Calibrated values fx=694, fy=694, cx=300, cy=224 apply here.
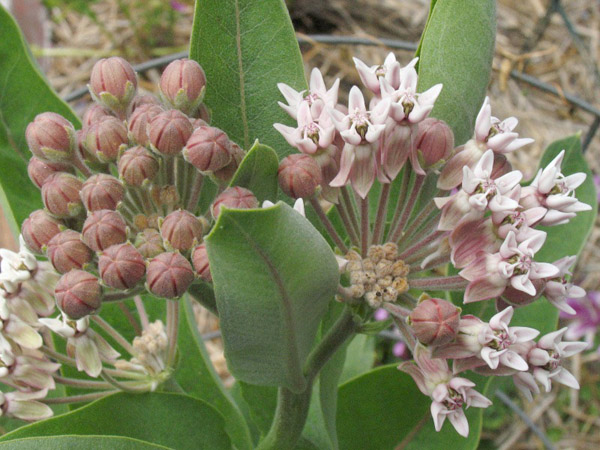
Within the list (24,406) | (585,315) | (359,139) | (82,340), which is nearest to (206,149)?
(359,139)

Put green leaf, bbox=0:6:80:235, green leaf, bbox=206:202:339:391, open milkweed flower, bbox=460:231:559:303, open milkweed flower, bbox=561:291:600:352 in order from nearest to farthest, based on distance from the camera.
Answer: green leaf, bbox=206:202:339:391 < open milkweed flower, bbox=460:231:559:303 < green leaf, bbox=0:6:80:235 < open milkweed flower, bbox=561:291:600:352

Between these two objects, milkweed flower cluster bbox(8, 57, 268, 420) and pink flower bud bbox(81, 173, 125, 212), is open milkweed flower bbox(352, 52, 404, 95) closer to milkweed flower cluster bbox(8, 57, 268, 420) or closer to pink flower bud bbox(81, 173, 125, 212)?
milkweed flower cluster bbox(8, 57, 268, 420)

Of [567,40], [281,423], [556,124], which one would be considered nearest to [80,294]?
[281,423]

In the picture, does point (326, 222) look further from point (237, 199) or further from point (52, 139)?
point (52, 139)

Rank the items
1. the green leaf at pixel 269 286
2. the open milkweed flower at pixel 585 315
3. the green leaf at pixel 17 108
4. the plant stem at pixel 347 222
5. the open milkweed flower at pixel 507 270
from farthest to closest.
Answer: the open milkweed flower at pixel 585 315 < the green leaf at pixel 17 108 < the plant stem at pixel 347 222 < the open milkweed flower at pixel 507 270 < the green leaf at pixel 269 286

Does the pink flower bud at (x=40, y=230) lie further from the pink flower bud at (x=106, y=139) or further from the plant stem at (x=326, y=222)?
the plant stem at (x=326, y=222)

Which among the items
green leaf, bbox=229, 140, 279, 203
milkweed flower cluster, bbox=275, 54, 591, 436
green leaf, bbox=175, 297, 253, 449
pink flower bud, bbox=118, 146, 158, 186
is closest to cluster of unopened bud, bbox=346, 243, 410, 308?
milkweed flower cluster, bbox=275, 54, 591, 436

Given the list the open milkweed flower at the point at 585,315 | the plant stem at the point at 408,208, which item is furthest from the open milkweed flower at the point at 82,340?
the open milkweed flower at the point at 585,315
